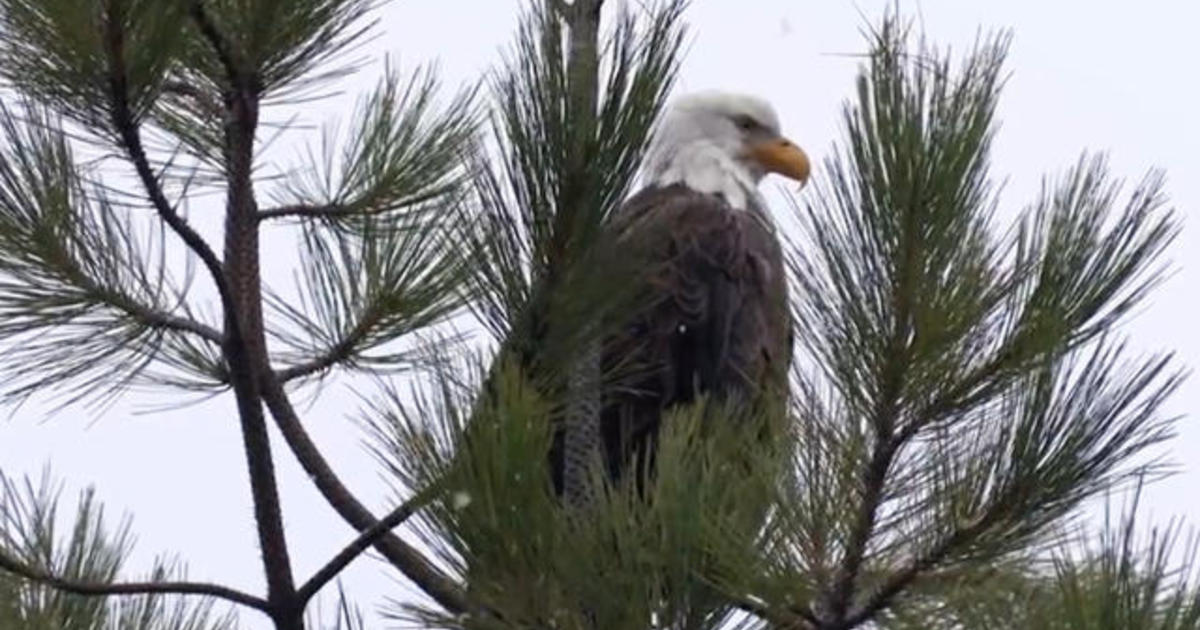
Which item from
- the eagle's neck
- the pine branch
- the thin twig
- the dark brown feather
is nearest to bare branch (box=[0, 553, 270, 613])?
the pine branch

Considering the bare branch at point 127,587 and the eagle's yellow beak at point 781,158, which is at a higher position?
the eagle's yellow beak at point 781,158

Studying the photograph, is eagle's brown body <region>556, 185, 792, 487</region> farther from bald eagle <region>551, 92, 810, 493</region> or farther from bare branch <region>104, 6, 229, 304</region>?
bare branch <region>104, 6, 229, 304</region>

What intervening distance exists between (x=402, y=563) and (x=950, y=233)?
0.84 meters

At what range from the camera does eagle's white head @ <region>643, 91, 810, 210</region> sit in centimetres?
497

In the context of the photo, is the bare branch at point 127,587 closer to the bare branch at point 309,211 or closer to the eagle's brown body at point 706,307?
the bare branch at point 309,211

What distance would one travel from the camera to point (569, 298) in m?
2.85

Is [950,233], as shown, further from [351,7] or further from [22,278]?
[22,278]

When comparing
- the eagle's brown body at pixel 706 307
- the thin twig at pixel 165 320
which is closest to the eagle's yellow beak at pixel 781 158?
the eagle's brown body at pixel 706 307

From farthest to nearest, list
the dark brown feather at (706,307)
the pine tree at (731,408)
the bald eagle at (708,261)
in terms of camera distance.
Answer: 1. the dark brown feather at (706,307)
2. the bald eagle at (708,261)
3. the pine tree at (731,408)

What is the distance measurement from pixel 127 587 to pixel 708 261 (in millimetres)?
1656

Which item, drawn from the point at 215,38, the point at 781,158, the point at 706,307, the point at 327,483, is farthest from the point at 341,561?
the point at 781,158

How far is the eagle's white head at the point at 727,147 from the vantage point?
16.3 ft

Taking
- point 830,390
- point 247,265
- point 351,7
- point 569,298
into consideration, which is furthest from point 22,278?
point 830,390

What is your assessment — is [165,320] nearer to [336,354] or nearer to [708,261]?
[336,354]
